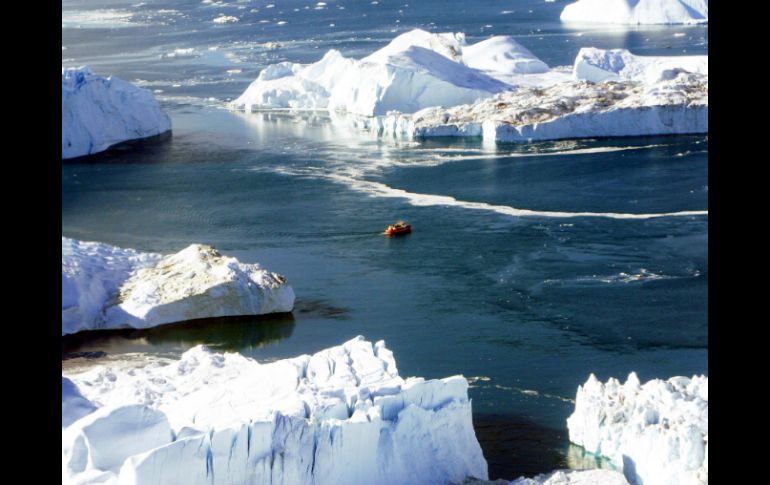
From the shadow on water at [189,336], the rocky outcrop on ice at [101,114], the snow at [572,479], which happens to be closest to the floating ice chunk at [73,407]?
the snow at [572,479]

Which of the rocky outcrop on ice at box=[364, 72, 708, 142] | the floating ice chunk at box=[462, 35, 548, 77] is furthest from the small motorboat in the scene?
the floating ice chunk at box=[462, 35, 548, 77]

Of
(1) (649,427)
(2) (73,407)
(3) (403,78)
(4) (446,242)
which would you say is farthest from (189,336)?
(3) (403,78)

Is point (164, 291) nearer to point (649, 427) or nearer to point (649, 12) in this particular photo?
point (649, 427)

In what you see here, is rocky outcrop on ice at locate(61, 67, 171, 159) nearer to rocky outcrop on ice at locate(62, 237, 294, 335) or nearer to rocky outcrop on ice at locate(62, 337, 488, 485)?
rocky outcrop on ice at locate(62, 237, 294, 335)

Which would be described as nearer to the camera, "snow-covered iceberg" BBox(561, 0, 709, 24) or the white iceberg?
the white iceberg

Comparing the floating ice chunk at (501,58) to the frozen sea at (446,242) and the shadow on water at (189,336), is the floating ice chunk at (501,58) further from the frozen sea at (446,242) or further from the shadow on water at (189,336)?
the shadow on water at (189,336)
